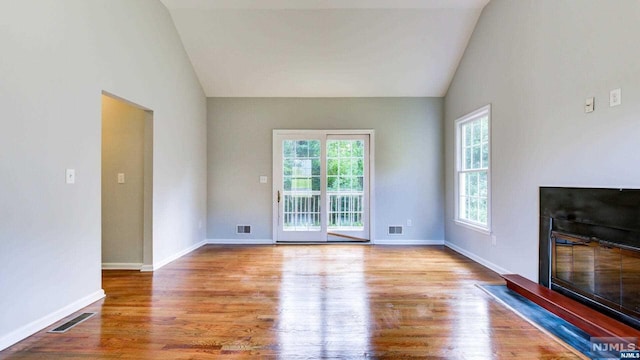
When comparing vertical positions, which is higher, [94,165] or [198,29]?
[198,29]

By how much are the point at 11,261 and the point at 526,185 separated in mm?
4462

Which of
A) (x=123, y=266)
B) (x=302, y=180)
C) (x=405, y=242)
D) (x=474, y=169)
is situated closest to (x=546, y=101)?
(x=474, y=169)

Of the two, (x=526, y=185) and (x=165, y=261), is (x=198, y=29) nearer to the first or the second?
(x=165, y=261)

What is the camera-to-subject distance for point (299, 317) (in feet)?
8.31

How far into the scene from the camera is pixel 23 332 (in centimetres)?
220

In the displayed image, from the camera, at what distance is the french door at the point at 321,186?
551 centimetres

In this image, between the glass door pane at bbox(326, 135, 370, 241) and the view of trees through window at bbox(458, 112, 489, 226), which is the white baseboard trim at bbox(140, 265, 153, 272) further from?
the view of trees through window at bbox(458, 112, 489, 226)

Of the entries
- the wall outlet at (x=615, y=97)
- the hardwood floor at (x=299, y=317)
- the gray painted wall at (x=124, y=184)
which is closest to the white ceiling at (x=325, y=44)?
the gray painted wall at (x=124, y=184)

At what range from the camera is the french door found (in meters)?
5.51

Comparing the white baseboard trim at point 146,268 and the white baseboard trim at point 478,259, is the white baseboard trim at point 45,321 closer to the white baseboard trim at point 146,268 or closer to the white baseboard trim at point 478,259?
the white baseboard trim at point 146,268

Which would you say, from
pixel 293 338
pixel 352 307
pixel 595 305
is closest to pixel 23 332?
pixel 293 338

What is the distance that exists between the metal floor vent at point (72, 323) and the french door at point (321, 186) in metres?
3.16

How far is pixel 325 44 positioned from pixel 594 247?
152 inches

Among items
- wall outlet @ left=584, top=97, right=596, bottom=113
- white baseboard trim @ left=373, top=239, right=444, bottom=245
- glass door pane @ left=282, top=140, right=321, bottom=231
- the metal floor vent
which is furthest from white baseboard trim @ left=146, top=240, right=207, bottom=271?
wall outlet @ left=584, top=97, right=596, bottom=113
